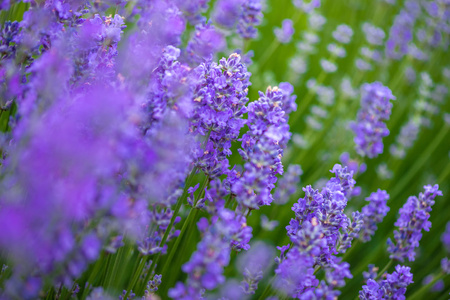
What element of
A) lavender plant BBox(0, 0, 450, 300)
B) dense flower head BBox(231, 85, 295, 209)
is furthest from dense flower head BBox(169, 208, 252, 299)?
dense flower head BBox(231, 85, 295, 209)

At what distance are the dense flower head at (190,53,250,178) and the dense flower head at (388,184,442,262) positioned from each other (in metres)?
0.83

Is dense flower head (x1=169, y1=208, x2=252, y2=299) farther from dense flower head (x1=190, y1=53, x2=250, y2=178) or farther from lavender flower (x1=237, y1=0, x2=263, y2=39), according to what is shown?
lavender flower (x1=237, y1=0, x2=263, y2=39)

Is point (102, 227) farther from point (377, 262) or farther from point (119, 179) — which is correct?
point (377, 262)

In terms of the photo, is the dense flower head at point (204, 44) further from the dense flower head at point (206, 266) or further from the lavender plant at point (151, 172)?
the dense flower head at point (206, 266)

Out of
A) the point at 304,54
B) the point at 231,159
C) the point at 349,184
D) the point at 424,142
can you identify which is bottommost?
the point at 424,142

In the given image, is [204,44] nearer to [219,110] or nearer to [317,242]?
[219,110]

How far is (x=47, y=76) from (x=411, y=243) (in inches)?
60.9

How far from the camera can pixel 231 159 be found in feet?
8.34

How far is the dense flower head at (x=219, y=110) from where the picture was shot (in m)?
1.33

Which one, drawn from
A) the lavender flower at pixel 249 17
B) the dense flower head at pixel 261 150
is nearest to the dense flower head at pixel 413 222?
the dense flower head at pixel 261 150

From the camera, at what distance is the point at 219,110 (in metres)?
1.36

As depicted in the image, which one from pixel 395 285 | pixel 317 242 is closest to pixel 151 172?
pixel 317 242

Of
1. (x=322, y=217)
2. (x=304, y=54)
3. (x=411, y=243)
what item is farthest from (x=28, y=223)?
(x=304, y=54)

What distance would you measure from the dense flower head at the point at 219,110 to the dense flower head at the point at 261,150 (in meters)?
0.07
